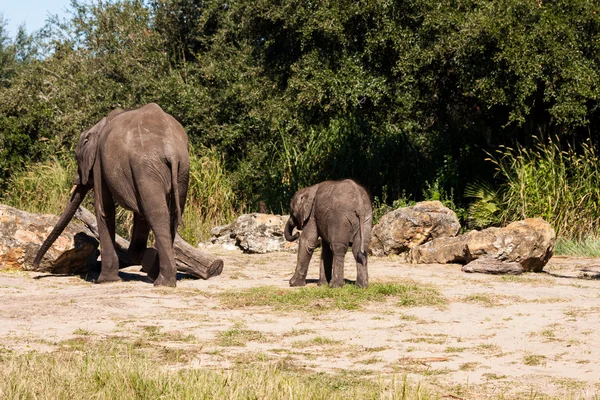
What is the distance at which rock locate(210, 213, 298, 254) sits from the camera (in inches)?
690

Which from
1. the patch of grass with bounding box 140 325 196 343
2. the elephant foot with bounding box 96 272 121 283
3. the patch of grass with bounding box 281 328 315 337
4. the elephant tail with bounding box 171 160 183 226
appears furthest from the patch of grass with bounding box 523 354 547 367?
the elephant foot with bounding box 96 272 121 283

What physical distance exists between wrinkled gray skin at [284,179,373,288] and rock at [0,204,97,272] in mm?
3458

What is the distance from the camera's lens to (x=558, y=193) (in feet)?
Answer: 57.4

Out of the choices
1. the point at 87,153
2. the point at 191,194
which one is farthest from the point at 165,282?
the point at 191,194

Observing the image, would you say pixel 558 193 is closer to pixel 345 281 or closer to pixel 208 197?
pixel 345 281

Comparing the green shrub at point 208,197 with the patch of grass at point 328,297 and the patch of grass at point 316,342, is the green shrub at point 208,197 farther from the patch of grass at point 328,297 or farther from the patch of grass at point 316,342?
the patch of grass at point 316,342

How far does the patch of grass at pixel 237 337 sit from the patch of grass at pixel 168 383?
45.1 inches

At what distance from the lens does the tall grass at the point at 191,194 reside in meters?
19.8

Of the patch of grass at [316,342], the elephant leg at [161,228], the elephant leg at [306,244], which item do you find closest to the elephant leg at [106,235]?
the elephant leg at [161,228]

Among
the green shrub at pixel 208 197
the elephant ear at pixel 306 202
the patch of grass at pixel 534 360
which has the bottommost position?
the patch of grass at pixel 534 360

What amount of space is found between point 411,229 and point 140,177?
19.1 ft

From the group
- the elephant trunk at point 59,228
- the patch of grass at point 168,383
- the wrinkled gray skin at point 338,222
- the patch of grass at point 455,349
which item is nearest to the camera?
the patch of grass at point 168,383

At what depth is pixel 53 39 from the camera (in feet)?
97.7

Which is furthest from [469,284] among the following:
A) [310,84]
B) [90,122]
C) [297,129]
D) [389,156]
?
[90,122]
